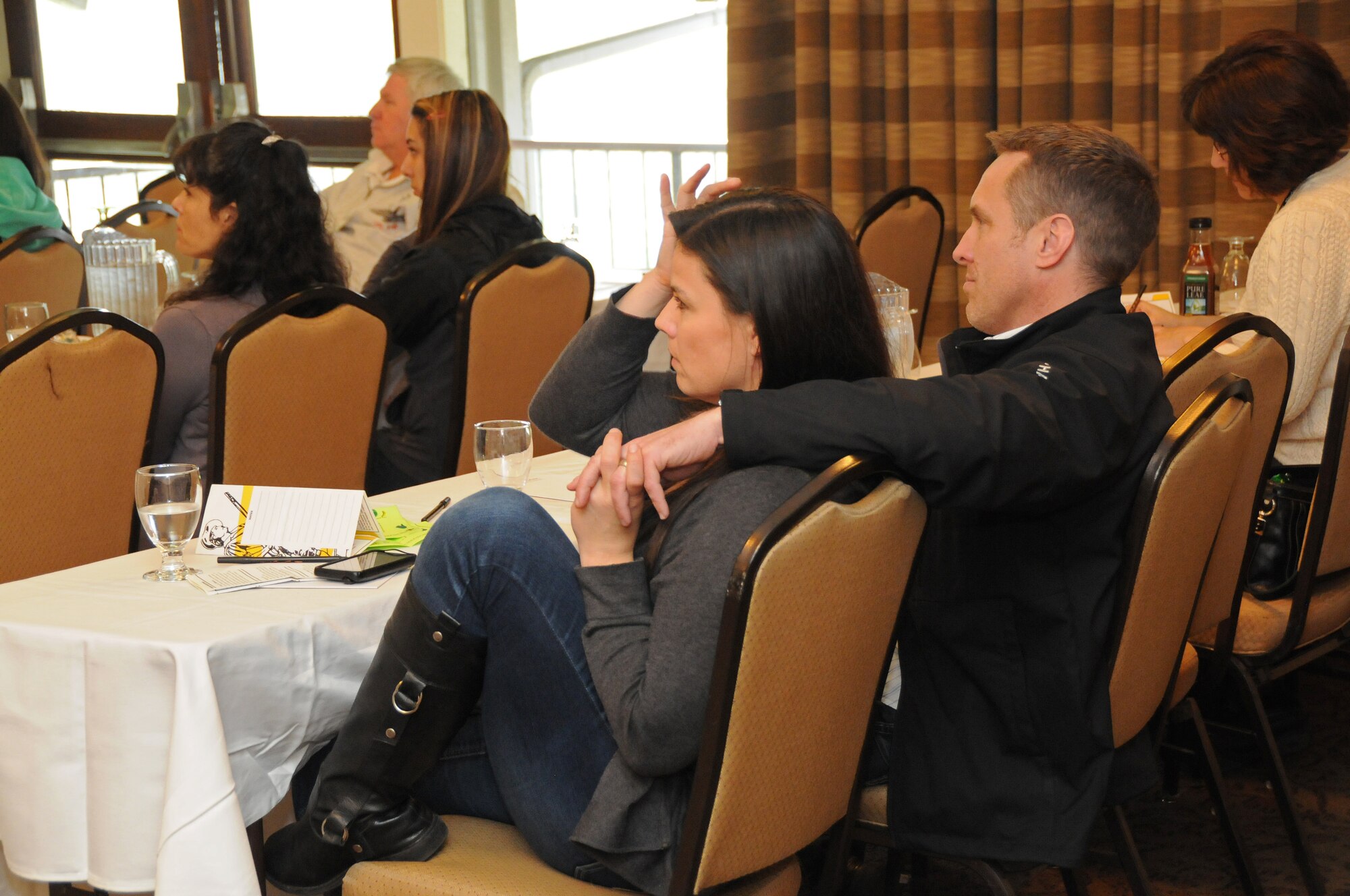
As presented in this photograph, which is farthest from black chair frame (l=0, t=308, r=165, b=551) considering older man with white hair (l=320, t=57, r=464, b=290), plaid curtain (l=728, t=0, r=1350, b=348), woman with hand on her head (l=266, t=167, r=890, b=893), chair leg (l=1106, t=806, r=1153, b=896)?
plaid curtain (l=728, t=0, r=1350, b=348)

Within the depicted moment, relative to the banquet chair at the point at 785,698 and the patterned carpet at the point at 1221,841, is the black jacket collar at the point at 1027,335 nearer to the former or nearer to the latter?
the banquet chair at the point at 785,698

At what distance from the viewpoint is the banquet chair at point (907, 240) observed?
3576mm

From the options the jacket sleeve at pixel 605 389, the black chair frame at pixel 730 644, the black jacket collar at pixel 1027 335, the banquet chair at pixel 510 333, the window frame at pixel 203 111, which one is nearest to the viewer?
the black chair frame at pixel 730 644

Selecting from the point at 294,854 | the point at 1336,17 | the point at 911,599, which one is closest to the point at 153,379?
the point at 294,854

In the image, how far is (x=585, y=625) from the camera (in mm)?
1276

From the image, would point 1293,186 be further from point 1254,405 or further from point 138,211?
point 138,211

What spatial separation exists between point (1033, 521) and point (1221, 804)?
2.44 feet

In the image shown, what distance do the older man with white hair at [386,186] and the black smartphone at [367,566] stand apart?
2.67m

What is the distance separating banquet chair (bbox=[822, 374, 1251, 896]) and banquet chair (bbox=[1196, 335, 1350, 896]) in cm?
46

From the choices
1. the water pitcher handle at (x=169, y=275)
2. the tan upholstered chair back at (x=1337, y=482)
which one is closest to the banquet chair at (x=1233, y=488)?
the tan upholstered chair back at (x=1337, y=482)

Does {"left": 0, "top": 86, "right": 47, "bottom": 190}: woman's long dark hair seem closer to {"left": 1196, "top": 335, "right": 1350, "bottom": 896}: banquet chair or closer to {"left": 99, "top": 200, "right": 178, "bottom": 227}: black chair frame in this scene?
{"left": 99, "top": 200, "right": 178, "bottom": 227}: black chair frame

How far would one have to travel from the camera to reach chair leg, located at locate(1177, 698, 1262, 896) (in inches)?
73.3

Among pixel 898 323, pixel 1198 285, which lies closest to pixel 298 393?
pixel 898 323

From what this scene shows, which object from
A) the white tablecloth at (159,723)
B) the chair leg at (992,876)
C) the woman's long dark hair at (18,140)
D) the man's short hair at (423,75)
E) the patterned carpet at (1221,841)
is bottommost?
the patterned carpet at (1221,841)
